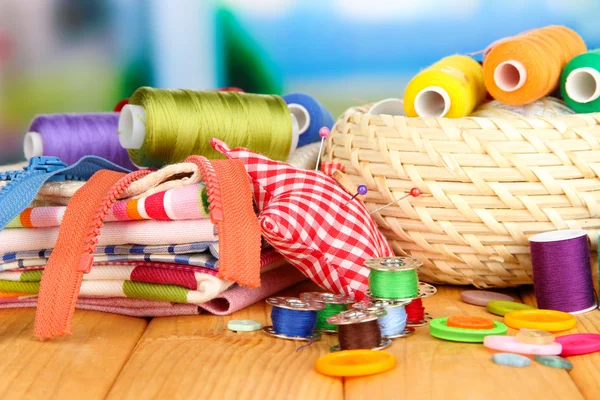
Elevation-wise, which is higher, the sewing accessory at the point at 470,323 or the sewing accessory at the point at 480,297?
→ the sewing accessory at the point at 470,323

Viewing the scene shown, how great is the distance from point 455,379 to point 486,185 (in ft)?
1.34

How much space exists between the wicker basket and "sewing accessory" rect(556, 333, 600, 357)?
0.25 metres

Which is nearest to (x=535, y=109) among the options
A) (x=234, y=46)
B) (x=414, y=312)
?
(x=414, y=312)

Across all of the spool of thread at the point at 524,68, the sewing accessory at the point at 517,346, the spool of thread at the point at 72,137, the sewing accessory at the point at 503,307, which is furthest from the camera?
the spool of thread at the point at 72,137

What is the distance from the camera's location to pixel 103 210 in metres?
1.08

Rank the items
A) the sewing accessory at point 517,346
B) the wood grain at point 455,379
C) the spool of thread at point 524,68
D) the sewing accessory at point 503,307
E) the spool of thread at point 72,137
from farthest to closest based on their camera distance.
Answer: the spool of thread at point 72,137
the spool of thread at point 524,68
the sewing accessory at point 503,307
the sewing accessory at point 517,346
the wood grain at point 455,379

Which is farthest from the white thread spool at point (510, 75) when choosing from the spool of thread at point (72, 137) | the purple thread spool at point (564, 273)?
the spool of thread at point (72, 137)

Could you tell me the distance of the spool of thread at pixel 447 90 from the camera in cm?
142

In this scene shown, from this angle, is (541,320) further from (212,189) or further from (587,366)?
(212,189)

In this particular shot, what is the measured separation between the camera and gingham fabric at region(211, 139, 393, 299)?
1.12m

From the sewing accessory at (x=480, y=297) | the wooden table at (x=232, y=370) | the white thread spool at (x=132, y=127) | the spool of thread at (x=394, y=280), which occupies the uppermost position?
the white thread spool at (x=132, y=127)

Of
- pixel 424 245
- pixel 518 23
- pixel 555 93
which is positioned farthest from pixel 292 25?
pixel 424 245

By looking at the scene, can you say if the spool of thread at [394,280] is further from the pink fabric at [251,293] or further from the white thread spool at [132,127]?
the white thread spool at [132,127]

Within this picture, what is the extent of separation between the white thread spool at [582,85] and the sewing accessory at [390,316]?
59cm
